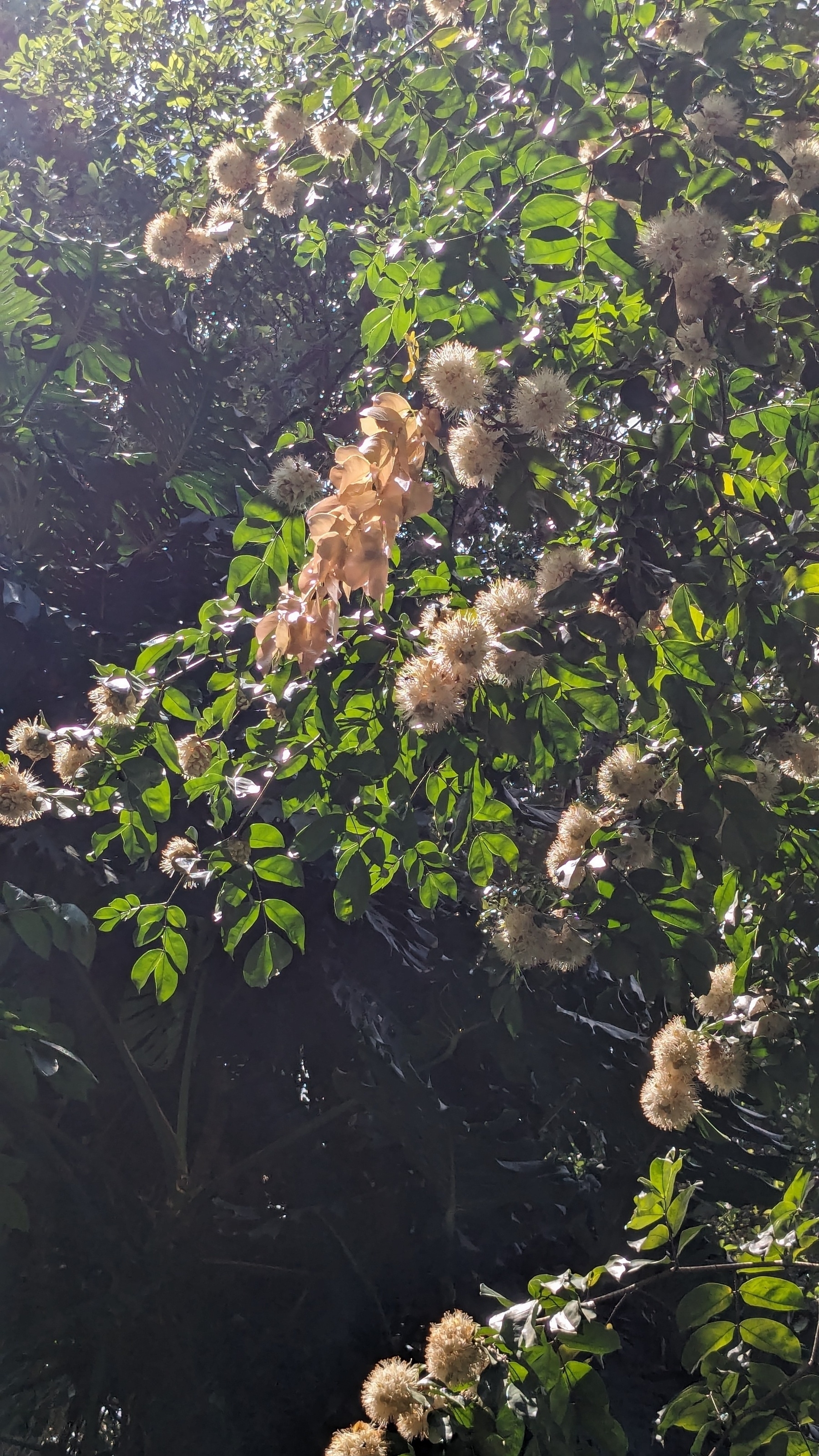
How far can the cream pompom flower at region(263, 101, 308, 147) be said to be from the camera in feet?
6.24

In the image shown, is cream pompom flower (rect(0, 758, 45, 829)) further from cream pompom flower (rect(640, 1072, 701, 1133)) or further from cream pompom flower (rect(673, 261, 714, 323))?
cream pompom flower (rect(673, 261, 714, 323))

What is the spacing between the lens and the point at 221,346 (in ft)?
14.4

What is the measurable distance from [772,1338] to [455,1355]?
446mm

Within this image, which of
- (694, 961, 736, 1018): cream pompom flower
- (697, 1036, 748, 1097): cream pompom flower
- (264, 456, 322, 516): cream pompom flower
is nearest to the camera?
(264, 456, 322, 516): cream pompom flower

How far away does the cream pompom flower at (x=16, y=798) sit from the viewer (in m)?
1.94

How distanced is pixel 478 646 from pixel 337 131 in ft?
3.72

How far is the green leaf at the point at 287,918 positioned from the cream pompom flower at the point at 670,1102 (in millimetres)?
719

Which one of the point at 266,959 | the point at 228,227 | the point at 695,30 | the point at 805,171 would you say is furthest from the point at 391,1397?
the point at 695,30

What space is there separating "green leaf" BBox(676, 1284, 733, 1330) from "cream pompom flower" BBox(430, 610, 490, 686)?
3.11 feet

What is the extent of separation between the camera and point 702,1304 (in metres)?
1.39

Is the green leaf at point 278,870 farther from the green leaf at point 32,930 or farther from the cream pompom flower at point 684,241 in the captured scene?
the cream pompom flower at point 684,241

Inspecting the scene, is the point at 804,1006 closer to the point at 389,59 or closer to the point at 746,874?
the point at 746,874

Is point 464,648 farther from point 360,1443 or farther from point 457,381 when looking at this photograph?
point 360,1443

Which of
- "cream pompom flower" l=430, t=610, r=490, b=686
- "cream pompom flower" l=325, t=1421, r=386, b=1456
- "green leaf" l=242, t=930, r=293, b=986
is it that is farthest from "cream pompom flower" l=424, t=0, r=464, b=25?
"cream pompom flower" l=325, t=1421, r=386, b=1456
